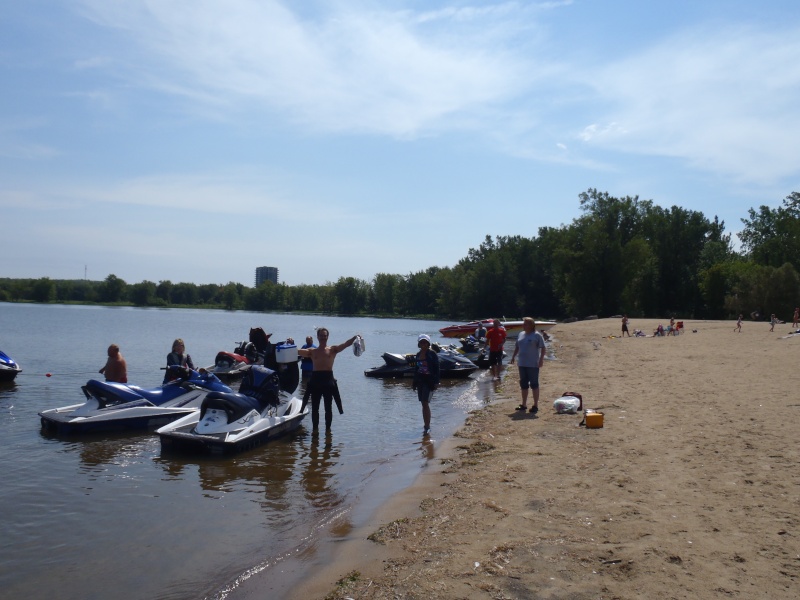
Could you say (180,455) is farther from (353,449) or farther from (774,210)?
(774,210)

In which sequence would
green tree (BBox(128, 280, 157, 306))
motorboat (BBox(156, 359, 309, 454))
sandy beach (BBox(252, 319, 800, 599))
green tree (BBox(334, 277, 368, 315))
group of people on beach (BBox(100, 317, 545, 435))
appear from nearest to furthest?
sandy beach (BBox(252, 319, 800, 599))
motorboat (BBox(156, 359, 309, 454))
group of people on beach (BBox(100, 317, 545, 435))
green tree (BBox(334, 277, 368, 315))
green tree (BBox(128, 280, 157, 306))

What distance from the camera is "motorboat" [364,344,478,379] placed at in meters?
23.3

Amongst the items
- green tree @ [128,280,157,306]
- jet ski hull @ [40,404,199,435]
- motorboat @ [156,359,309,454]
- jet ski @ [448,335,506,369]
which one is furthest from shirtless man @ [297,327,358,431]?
green tree @ [128,280,157,306]

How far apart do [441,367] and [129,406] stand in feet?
39.5

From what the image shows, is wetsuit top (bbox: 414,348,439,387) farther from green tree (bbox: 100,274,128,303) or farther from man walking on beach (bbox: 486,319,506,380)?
green tree (bbox: 100,274,128,303)

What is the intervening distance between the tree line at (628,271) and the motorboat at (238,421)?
56.0m

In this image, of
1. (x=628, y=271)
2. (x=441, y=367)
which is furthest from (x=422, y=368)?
(x=628, y=271)

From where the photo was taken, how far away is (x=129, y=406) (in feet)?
43.2

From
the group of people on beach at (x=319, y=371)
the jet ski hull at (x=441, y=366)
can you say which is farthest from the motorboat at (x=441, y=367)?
the group of people on beach at (x=319, y=371)

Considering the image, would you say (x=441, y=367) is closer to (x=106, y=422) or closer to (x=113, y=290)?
(x=106, y=422)

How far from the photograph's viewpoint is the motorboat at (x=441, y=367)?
23344 mm

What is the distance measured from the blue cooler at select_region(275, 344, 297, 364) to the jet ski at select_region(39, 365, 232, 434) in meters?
1.53

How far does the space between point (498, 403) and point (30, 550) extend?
11.0m

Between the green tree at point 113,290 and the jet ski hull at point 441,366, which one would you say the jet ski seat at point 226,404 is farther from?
the green tree at point 113,290
